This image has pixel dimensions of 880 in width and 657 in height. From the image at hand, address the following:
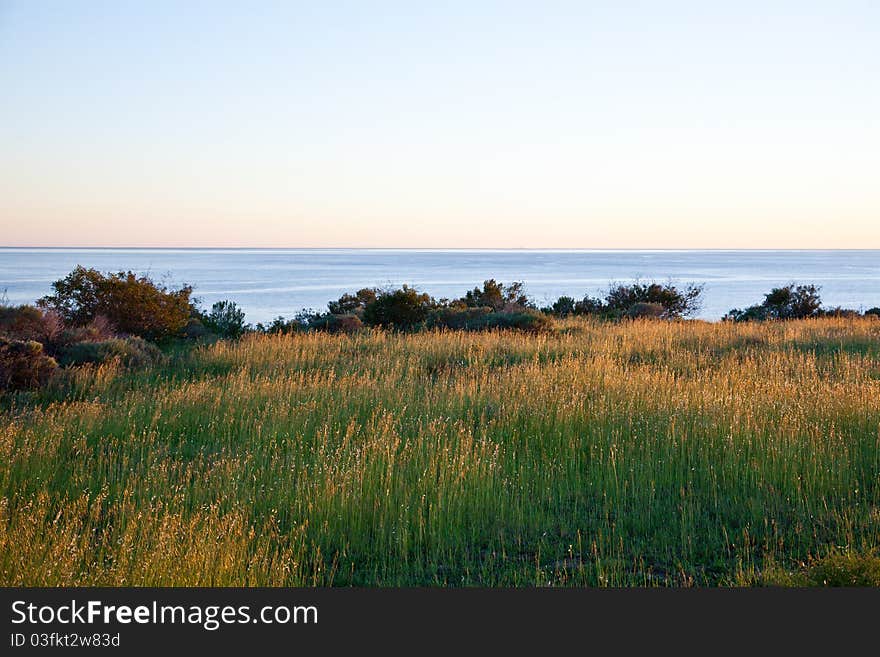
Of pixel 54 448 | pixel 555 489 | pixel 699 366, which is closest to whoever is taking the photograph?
pixel 555 489

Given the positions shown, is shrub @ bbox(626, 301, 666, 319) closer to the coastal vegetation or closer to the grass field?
the coastal vegetation

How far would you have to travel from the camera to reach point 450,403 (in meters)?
9.98

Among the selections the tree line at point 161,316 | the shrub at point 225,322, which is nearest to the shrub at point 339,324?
the tree line at point 161,316

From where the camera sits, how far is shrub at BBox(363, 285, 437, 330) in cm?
2380

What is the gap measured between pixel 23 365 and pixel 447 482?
8939 mm

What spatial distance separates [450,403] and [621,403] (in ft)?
7.21

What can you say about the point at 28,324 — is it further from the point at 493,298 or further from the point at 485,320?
the point at 493,298

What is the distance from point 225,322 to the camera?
21859 millimetres

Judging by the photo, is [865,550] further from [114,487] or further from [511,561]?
[114,487]

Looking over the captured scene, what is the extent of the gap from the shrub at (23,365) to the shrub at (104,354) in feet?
4.39

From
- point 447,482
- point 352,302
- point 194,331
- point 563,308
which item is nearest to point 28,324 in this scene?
point 194,331

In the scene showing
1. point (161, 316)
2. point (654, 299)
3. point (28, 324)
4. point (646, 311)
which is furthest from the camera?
point (654, 299)

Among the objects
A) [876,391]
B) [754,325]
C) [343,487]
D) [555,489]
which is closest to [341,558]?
[343,487]

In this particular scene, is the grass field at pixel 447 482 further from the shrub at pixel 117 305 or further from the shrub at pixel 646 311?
the shrub at pixel 646 311
